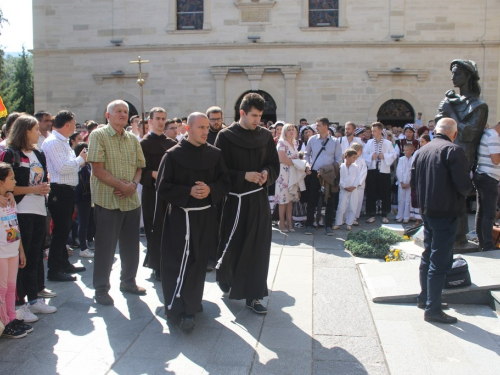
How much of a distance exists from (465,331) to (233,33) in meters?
16.0

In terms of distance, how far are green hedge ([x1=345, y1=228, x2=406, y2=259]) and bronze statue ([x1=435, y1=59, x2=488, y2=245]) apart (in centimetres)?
99

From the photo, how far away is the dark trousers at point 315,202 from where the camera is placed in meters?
9.10

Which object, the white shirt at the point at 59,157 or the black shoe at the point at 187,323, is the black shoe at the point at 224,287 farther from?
the white shirt at the point at 59,157

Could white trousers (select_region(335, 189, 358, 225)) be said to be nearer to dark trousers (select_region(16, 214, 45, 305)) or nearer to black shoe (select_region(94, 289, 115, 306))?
black shoe (select_region(94, 289, 115, 306))

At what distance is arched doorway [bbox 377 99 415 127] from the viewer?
61.8ft

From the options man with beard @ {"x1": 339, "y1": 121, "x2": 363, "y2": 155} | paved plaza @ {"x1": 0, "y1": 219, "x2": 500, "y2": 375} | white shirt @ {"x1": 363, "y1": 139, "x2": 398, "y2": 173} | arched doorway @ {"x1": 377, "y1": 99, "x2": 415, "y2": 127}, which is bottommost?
paved plaza @ {"x1": 0, "y1": 219, "x2": 500, "y2": 375}

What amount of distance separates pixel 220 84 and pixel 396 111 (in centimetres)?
659

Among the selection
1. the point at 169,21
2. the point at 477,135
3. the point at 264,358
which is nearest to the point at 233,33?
the point at 169,21

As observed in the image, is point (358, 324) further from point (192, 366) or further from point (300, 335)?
point (192, 366)

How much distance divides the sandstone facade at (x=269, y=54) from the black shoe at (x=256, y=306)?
46.8 feet

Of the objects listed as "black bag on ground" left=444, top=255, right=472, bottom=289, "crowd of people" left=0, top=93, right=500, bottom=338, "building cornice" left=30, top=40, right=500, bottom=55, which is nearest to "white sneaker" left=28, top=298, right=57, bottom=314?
"crowd of people" left=0, top=93, right=500, bottom=338

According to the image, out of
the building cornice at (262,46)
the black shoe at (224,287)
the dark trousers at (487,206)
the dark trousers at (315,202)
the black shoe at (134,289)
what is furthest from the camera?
the building cornice at (262,46)

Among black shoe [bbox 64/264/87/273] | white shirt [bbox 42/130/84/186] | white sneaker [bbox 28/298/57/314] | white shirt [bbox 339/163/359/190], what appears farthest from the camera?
white shirt [bbox 339/163/359/190]

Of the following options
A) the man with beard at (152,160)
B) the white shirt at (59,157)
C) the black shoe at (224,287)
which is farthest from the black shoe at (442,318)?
the white shirt at (59,157)
